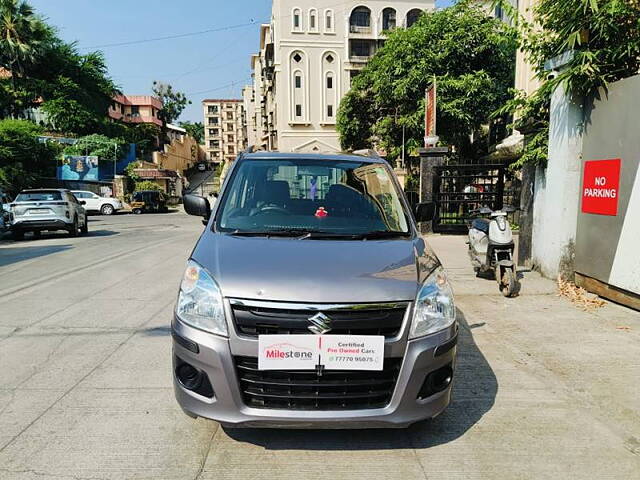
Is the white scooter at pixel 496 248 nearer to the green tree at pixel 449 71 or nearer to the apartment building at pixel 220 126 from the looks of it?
the green tree at pixel 449 71

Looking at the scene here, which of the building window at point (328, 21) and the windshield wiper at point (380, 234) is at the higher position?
the building window at point (328, 21)

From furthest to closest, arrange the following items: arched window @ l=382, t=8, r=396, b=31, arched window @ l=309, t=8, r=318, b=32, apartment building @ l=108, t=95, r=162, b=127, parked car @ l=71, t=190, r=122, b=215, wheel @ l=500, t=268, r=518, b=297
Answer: apartment building @ l=108, t=95, r=162, b=127, arched window @ l=382, t=8, r=396, b=31, arched window @ l=309, t=8, r=318, b=32, parked car @ l=71, t=190, r=122, b=215, wheel @ l=500, t=268, r=518, b=297

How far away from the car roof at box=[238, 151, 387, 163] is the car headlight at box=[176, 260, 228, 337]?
1.55m

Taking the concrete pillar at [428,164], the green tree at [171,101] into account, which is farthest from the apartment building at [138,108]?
the concrete pillar at [428,164]

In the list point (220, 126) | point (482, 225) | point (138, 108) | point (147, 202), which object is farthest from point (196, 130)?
point (482, 225)

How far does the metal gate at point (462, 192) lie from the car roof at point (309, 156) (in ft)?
25.1

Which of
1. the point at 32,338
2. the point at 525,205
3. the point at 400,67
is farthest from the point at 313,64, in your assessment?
the point at 32,338

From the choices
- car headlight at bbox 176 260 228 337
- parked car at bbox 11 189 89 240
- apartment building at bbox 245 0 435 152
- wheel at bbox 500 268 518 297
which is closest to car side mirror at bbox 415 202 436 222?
car headlight at bbox 176 260 228 337

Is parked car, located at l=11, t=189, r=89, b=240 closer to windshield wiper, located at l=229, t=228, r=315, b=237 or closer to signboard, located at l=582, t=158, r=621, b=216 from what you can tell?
windshield wiper, located at l=229, t=228, r=315, b=237

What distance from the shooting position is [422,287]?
9.16 feet

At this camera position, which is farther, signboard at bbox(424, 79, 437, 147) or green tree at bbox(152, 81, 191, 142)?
green tree at bbox(152, 81, 191, 142)

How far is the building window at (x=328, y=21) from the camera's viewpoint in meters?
48.9

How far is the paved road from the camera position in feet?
9.03

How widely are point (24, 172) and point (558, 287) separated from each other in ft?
106
